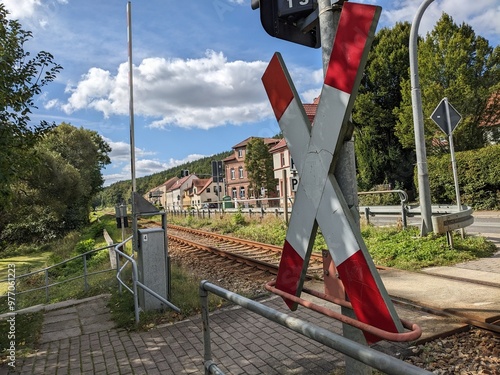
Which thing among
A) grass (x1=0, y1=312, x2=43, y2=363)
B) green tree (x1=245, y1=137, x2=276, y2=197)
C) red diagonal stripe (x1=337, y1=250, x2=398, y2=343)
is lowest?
grass (x1=0, y1=312, x2=43, y2=363)

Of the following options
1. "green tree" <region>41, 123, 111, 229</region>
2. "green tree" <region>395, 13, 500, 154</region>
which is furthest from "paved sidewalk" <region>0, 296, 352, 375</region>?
"green tree" <region>41, 123, 111, 229</region>

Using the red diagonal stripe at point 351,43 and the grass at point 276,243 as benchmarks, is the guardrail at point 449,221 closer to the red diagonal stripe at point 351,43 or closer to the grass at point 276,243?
the grass at point 276,243

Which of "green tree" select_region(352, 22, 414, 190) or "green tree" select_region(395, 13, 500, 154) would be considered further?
"green tree" select_region(352, 22, 414, 190)

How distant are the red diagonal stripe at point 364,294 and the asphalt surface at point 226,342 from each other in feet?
7.74

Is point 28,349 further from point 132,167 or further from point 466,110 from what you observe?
point 466,110

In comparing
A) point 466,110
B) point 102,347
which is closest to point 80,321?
point 102,347

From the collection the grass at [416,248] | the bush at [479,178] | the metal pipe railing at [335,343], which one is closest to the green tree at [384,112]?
the bush at [479,178]

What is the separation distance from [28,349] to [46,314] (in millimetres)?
2041

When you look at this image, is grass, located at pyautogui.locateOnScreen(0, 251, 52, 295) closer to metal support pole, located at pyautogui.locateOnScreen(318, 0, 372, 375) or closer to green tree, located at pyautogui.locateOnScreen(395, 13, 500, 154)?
metal support pole, located at pyautogui.locateOnScreen(318, 0, 372, 375)

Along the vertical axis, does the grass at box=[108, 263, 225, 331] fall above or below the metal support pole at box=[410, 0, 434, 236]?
below

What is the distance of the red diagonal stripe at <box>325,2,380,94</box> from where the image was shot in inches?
50.5

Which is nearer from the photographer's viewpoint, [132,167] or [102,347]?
[102,347]

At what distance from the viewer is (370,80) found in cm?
2970

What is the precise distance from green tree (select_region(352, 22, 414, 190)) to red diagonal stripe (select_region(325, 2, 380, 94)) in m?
29.3
